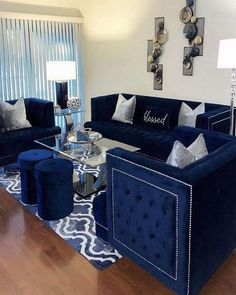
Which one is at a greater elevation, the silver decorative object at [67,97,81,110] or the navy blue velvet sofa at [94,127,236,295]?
the silver decorative object at [67,97,81,110]

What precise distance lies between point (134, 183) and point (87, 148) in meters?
1.50

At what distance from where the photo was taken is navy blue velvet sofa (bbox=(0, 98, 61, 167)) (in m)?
3.92

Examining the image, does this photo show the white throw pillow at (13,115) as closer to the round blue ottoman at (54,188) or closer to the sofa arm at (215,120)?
the round blue ottoman at (54,188)

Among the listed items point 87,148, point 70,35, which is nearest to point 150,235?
point 87,148

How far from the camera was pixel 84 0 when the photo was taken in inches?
223

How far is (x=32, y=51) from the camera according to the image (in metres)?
5.31

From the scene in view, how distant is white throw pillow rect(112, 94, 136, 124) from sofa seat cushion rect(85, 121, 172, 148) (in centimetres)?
10

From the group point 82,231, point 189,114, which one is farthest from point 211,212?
point 189,114

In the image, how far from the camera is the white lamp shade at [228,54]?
319 centimetres

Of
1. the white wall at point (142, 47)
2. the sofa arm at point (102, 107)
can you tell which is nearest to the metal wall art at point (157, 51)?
the white wall at point (142, 47)

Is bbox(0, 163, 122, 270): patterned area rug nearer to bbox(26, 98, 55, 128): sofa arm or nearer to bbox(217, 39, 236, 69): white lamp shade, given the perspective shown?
bbox(26, 98, 55, 128): sofa arm

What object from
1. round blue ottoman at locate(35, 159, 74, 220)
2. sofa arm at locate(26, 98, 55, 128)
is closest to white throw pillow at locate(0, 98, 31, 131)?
sofa arm at locate(26, 98, 55, 128)

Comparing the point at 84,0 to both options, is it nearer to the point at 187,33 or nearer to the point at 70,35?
the point at 70,35

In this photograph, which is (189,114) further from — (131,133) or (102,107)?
(102,107)
